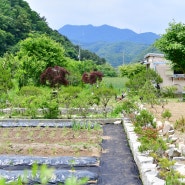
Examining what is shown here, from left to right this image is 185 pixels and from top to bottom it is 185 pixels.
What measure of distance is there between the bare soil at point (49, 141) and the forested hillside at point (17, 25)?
26.1 meters

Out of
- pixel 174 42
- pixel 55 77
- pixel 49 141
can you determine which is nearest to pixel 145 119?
pixel 49 141

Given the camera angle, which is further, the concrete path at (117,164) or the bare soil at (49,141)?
the bare soil at (49,141)

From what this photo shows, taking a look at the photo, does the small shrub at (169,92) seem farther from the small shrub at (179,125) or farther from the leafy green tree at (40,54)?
the small shrub at (179,125)

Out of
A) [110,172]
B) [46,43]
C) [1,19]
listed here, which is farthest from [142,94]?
[1,19]

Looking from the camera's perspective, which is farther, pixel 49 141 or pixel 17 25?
pixel 17 25

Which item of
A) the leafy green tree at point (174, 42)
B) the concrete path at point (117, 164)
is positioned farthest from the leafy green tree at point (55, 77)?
the concrete path at point (117, 164)

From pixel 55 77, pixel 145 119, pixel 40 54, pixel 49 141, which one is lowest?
pixel 49 141

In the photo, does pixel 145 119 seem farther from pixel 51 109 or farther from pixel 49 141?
pixel 51 109

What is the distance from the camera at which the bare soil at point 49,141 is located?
7.79m

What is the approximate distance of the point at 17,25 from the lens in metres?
38.4

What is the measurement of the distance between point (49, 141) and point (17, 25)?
31.2 m

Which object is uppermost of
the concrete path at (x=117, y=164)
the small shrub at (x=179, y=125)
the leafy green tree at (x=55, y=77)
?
the leafy green tree at (x=55, y=77)

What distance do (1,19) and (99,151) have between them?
32.0 metres

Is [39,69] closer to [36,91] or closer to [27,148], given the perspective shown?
[36,91]
